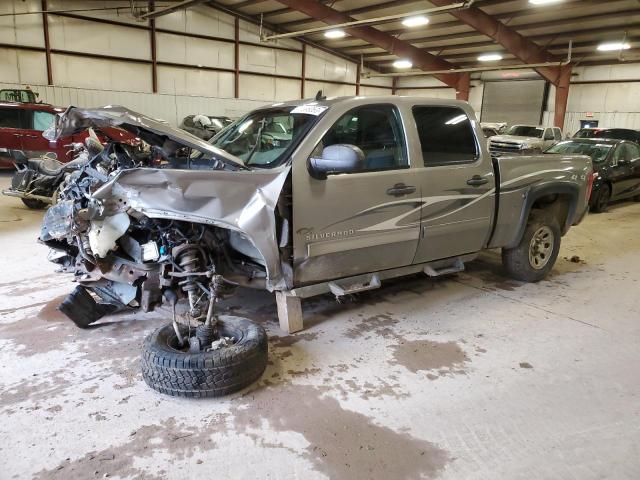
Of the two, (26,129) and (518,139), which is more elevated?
(518,139)

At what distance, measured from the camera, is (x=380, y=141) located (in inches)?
156

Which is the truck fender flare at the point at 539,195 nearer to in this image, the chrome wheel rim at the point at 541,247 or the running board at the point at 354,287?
the chrome wheel rim at the point at 541,247

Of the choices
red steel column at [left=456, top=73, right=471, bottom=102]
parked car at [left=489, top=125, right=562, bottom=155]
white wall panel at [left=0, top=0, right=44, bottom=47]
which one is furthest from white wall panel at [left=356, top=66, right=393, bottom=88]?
white wall panel at [left=0, top=0, right=44, bottom=47]

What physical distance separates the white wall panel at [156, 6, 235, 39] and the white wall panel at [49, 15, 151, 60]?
1.07 metres

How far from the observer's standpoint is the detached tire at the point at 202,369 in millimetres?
2924

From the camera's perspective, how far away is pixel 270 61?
22.2 m

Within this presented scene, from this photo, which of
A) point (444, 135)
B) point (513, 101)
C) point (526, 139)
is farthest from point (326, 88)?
point (444, 135)

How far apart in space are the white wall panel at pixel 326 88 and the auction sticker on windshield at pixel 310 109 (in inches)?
776

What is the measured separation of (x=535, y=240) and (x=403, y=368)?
8.71 ft

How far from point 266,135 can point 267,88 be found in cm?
1933

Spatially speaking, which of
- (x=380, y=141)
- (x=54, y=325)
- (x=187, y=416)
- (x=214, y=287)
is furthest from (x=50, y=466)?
(x=380, y=141)

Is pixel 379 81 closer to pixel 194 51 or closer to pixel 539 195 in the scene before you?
pixel 194 51

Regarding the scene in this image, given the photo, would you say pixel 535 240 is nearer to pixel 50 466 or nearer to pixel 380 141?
pixel 380 141

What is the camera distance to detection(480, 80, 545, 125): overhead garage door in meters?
23.8
